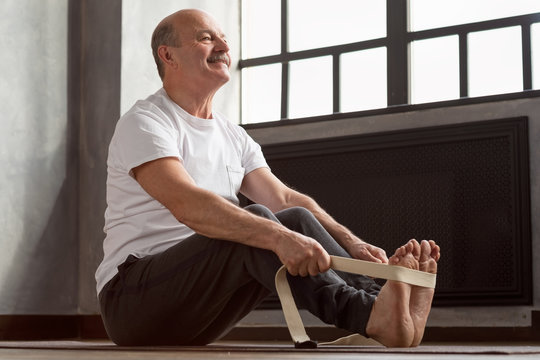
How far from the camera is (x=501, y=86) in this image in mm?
4016

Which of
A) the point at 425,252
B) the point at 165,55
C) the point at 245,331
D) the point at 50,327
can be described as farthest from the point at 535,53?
the point at 50,327

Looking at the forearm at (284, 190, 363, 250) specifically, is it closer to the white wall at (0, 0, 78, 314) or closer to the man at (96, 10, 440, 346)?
the man at (96, 10, 440, 346)

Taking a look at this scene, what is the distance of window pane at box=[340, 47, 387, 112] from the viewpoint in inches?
172

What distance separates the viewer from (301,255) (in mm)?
1781

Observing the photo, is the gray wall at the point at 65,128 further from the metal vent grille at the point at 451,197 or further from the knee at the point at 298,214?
the knee at the point at 298,214

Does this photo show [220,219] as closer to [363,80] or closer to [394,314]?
[394,314]

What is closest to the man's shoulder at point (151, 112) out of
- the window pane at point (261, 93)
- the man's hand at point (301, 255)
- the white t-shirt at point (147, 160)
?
the white t-shirt at point (147, 160)

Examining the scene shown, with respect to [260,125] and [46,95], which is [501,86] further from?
[46,95]

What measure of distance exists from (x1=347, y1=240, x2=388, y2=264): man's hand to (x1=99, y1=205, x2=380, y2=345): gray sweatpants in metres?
0.09

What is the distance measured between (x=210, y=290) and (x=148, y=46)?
115 inches

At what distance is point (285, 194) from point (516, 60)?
1940 mm

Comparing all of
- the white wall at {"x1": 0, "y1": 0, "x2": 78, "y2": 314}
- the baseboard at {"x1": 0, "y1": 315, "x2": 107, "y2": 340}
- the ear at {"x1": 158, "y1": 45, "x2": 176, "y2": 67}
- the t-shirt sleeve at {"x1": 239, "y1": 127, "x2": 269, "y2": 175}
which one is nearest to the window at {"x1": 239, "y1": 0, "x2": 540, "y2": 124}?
the white wall at {"x1": 0, "y1": 0, "x2": 78, "y2": 314}

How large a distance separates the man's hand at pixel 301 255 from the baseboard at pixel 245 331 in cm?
212

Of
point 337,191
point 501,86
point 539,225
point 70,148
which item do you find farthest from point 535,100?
point 70,148
